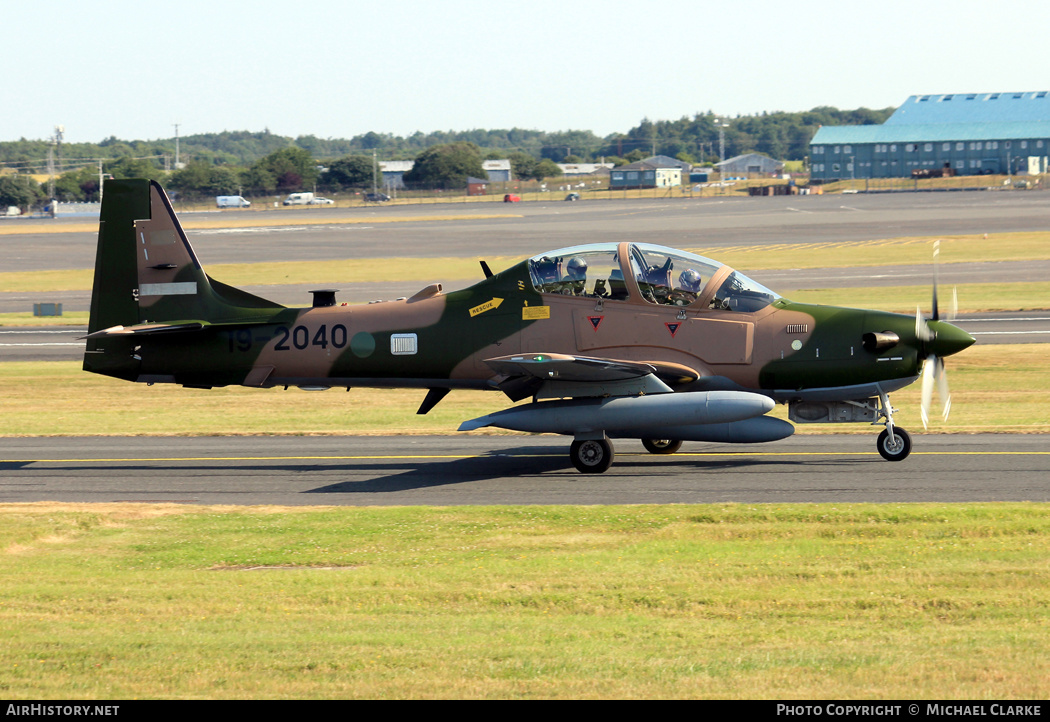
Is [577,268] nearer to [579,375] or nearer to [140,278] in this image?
[579,375]

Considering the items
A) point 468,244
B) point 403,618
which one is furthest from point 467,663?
point 468,244

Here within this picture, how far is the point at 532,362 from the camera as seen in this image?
16172 millimetres

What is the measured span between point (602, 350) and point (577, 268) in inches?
52.0

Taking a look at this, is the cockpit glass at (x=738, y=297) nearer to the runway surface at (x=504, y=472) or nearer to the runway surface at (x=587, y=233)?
the runway surface at (x=504, y=472)

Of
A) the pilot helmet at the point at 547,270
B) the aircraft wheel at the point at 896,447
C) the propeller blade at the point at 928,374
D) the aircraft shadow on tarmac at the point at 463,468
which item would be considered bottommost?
the aircraft shadow on tarmac at the point at 463,468

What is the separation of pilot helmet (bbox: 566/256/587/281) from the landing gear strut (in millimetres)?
4841

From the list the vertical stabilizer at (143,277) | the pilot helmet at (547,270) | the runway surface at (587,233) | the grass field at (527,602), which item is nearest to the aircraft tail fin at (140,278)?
the vertical stabilizer at (143,277)

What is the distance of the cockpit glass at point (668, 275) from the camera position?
1666 centimetres

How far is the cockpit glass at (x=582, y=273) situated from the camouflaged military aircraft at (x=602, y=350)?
0.07 feet

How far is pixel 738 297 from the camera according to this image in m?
16.7

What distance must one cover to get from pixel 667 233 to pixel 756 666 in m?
78.0

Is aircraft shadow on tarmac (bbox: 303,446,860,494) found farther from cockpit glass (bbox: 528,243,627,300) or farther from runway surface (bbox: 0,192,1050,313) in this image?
runway surface (bbox: 0,192,1050,313)

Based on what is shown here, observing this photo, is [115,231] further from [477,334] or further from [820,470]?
[820,470]

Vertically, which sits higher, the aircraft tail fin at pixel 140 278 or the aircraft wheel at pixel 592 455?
the aircraft tail fin at pixel 140 278
